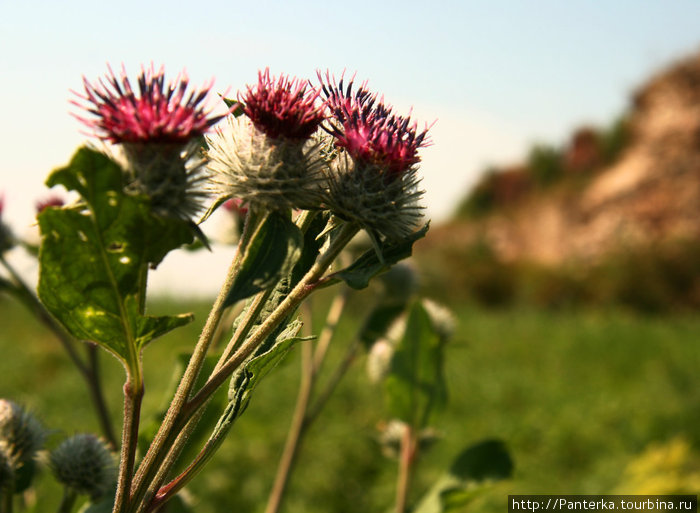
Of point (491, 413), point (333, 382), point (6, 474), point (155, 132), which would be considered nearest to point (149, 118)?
point (155, 132)

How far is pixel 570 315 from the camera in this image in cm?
1605

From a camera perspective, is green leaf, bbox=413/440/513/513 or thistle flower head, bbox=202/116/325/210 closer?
thistle flower head, bbox=202/116/325/210

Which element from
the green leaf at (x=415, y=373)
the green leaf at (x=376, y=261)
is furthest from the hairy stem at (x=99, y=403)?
the green leaf at (x=376, y=261)

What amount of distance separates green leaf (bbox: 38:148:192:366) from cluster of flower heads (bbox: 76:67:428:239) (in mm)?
56

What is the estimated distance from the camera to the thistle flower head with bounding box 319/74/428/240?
1212mm

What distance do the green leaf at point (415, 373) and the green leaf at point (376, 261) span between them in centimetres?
107

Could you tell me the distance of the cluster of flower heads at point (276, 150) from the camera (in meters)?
1.04

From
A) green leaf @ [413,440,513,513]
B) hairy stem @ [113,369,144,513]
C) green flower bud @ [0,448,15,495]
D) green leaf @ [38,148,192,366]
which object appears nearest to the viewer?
green leaf @ [38,148,192,366]

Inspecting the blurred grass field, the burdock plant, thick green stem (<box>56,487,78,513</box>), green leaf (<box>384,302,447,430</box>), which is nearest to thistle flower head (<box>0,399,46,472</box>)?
thick green stem (<box>56,487,78,513</box>)

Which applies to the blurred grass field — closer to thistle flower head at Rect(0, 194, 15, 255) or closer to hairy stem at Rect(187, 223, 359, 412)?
thistle flower head at Rect(0, 194, 15, 255)

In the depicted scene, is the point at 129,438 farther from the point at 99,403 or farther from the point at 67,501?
the point at 99,403

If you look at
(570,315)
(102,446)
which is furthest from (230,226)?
(570,315)

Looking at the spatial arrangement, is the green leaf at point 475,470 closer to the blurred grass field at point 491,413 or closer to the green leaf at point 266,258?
the blurred grass field at point 491,413

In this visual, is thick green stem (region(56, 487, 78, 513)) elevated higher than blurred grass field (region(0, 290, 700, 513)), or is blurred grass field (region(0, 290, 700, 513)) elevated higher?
blurred grass field (region(0, 290, 700, 513))
